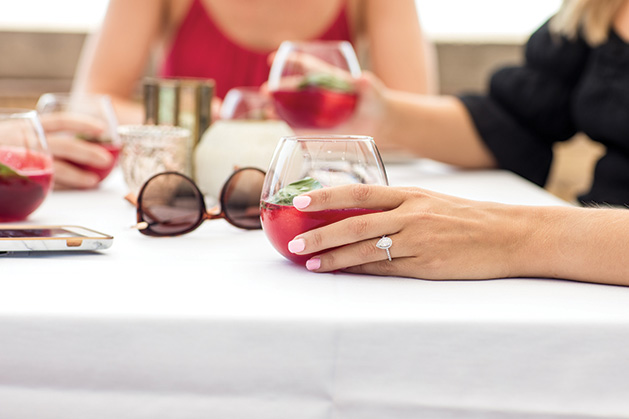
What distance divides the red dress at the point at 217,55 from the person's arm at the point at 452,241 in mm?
1466

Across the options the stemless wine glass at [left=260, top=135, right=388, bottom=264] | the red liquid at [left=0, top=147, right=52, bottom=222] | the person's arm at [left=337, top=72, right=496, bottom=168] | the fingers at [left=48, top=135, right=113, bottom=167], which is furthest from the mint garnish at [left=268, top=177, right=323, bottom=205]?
the person's arm at [left=337, top=72, right=496, bottom=168]

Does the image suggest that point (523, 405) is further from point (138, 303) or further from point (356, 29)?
point (356, 29)

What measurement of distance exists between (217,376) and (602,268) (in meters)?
0.35

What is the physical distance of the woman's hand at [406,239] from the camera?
62cm

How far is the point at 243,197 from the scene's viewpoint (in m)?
0.82

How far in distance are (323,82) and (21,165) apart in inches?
A: 22.4

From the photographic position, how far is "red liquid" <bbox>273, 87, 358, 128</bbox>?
124 centimetres

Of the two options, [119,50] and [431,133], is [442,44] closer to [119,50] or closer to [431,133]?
[119,50]

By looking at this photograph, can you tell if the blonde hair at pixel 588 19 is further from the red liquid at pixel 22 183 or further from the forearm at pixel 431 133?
the red liquid at pixel 22 183

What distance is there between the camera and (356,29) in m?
2.19

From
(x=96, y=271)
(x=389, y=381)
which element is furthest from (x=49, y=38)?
(x=389, y=381)

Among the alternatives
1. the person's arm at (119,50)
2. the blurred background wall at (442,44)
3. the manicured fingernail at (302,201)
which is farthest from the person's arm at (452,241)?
the blurred background wall at (442,44)

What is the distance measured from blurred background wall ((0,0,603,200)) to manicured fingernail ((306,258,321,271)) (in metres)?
3.02

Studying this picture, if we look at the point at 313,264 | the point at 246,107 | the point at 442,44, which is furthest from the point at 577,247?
the point at 442,44
